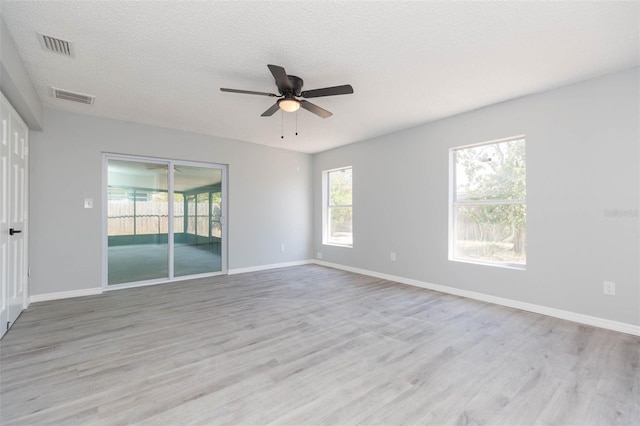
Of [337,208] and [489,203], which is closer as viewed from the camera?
[489,203]

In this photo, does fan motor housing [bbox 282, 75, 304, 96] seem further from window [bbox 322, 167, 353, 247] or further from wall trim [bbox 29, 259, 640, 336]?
wall trim [bbox 29, 259, 640, 336]

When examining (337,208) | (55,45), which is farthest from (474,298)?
(55,45)

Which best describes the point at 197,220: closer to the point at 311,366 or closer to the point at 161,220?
the point at 161,220

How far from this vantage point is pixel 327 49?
2545 mm

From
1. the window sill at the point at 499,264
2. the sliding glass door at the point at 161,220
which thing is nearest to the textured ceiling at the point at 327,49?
the sliding glass door at the point at 161,220

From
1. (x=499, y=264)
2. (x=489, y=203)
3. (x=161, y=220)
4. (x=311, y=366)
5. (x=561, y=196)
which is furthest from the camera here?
(x=161, y=220)

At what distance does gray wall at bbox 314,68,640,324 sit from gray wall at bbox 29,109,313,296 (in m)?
3.07

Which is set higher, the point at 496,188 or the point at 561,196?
the point at 496,188

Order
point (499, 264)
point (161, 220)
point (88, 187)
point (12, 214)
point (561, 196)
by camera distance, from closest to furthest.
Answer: point (12, 214), point (561, 196), point (499, 264), point (88, 187), point (161, 220)

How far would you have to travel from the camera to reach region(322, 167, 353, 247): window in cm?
621

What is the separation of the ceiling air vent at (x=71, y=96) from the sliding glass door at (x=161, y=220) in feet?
3.38

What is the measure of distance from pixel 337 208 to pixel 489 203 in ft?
10.3

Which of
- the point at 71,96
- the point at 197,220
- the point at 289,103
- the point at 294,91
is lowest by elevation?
the point at 197,220

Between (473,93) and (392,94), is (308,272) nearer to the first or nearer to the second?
(392,94)
